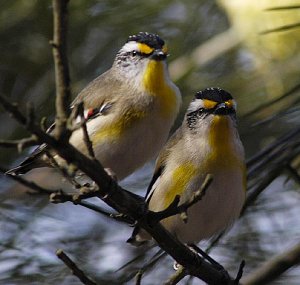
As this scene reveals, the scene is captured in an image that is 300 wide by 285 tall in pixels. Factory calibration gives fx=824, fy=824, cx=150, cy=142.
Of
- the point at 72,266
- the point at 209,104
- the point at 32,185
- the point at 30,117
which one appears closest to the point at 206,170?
the point at 209,104

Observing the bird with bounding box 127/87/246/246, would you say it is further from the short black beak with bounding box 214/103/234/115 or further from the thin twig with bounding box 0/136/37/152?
the thin twig with bounding box 0/136/37/152

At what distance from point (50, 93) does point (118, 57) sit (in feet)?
0.72

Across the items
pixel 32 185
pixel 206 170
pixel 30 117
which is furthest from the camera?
pixel 206 170

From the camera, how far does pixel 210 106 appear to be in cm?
203

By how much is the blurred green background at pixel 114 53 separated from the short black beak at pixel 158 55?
18 centimetres

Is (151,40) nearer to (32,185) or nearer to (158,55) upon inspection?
(158,55)

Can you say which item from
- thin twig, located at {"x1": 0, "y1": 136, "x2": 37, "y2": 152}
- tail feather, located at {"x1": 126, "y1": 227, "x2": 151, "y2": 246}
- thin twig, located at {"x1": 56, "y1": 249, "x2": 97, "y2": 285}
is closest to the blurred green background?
tail feather, located at {"x1": 126, "y1": 227, "x2": 151, "y2": 246}

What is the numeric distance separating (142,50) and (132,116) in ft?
0.81

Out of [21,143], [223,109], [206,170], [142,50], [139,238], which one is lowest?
[139,238]

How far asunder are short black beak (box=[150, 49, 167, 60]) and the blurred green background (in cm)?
18

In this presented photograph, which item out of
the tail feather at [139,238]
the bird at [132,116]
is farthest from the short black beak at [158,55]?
the tail feather at [139,238]

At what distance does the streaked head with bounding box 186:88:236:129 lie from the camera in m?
2.00

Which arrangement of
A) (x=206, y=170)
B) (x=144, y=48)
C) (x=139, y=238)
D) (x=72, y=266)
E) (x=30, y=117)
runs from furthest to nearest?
(x=144, y=48) < (x=139, y=238) < (x=206, y=170) < (x=72, y=266) < (x=30, y=117)

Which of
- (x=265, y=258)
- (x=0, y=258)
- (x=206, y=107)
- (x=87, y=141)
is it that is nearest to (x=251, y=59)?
(x=206, y=107)
